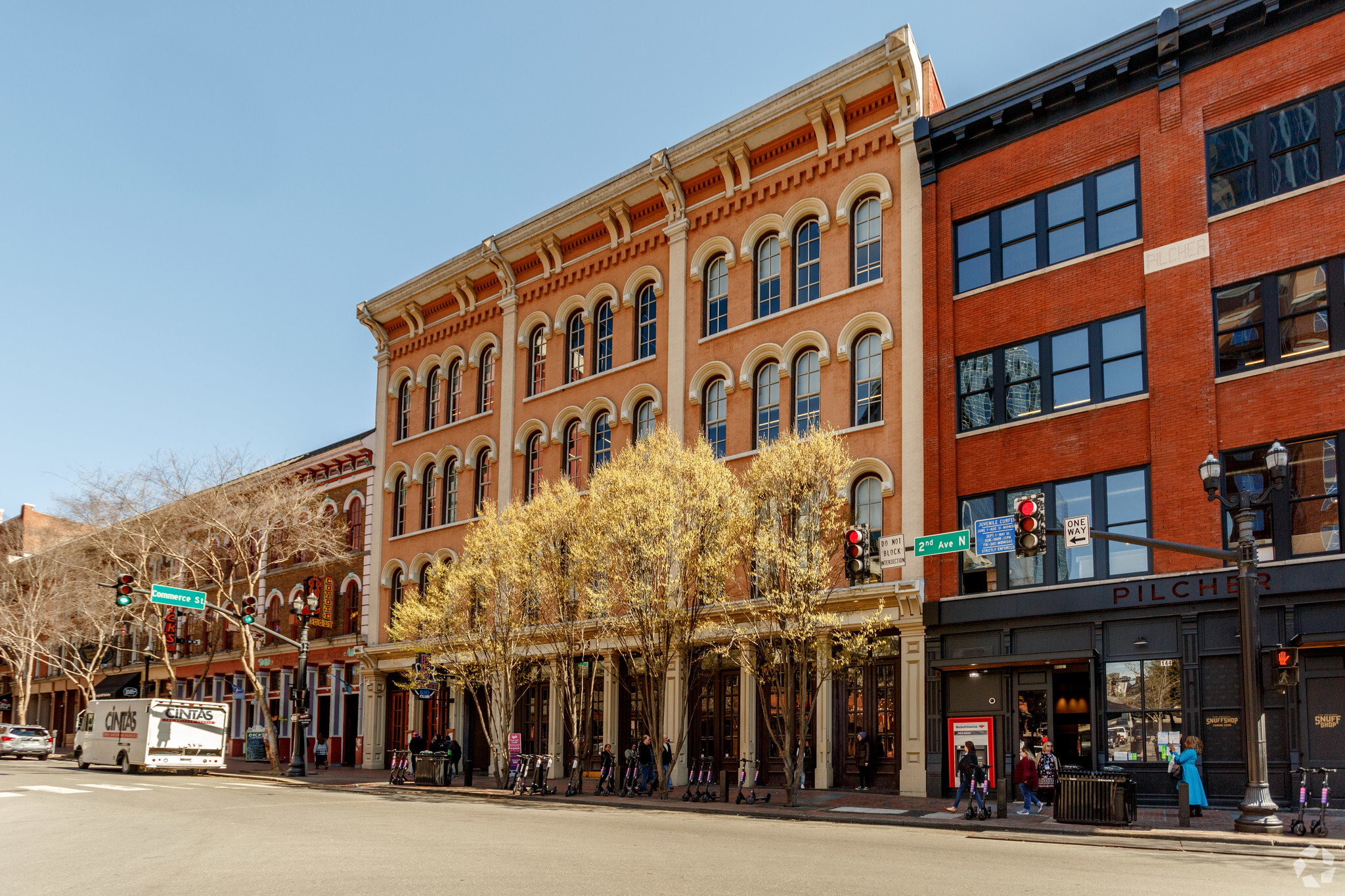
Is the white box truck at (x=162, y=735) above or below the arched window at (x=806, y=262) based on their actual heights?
below

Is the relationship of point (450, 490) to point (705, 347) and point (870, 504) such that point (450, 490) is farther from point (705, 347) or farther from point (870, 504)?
point (870, 504)

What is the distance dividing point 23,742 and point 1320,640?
2094 inches

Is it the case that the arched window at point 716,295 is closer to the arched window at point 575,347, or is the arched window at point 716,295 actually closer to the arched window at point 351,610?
the arched window at point 575,347

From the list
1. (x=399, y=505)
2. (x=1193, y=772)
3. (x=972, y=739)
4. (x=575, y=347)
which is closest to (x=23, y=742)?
(x=399, y=505)

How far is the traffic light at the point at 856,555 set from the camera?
21.6 metres

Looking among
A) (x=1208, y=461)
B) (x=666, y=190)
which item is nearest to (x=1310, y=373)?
(x=1208, y=461)

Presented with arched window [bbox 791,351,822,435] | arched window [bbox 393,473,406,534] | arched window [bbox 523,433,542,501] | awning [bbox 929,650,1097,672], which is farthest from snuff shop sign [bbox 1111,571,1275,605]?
arched window [bbox 393,473,406,534]

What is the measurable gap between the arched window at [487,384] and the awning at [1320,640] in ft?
91.6

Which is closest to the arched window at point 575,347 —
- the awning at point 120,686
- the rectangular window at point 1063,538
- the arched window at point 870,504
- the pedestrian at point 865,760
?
the arched window at point 870,504

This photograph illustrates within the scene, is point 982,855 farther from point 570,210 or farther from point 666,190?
point 570,210

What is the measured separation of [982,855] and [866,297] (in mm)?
17511

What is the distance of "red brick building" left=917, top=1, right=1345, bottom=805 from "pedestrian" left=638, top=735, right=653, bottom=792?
281 inches

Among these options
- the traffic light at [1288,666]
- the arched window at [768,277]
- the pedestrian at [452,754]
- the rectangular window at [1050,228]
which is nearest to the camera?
the traffic light at [1288,666]

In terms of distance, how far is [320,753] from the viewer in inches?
1773
